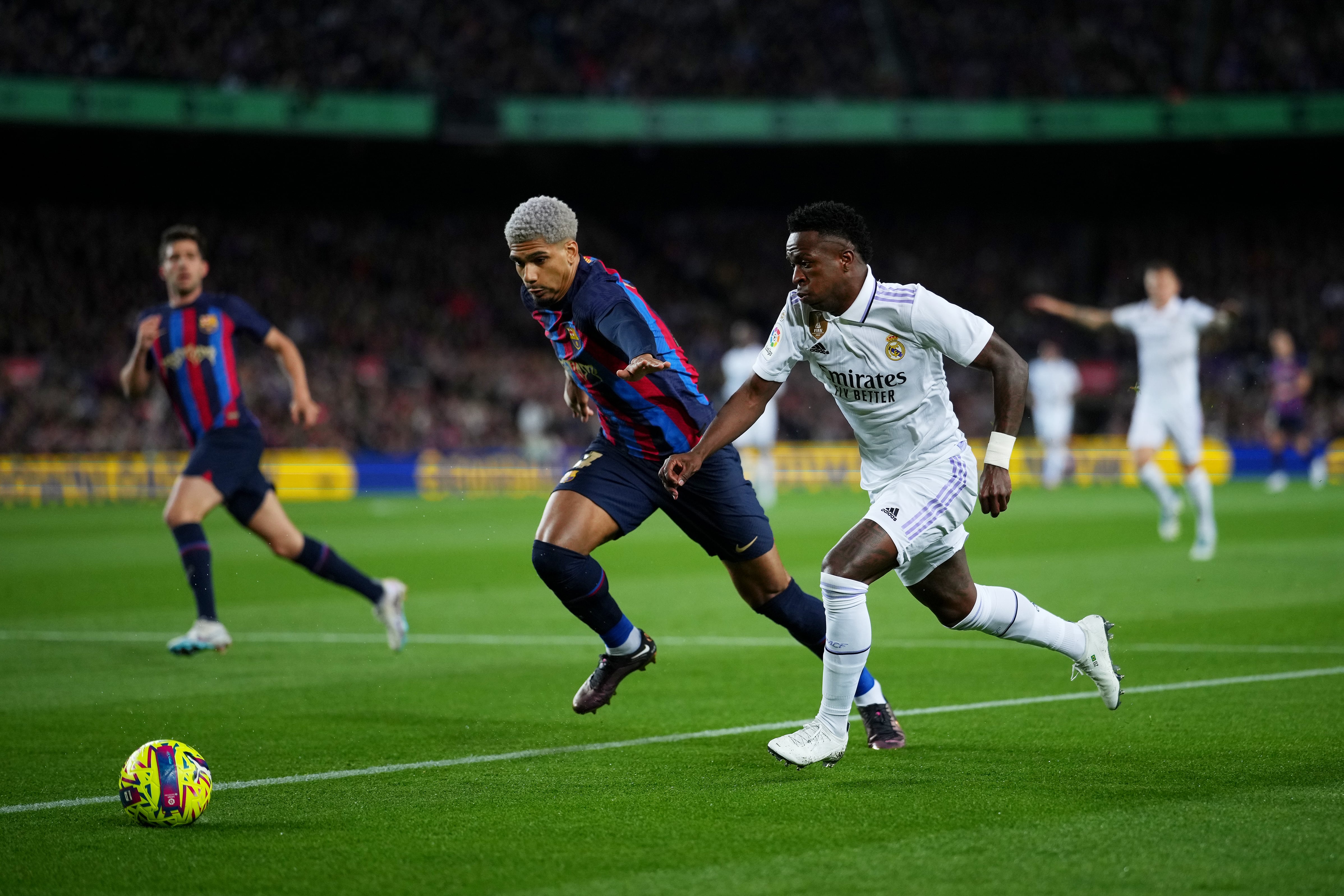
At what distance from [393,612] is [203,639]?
1.02 m

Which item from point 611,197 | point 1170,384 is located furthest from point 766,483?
point 611,197

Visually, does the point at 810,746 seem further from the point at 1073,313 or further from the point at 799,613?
the point at 1073,313

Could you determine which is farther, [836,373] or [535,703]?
[535,703]

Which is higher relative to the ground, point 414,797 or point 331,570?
point 331,570

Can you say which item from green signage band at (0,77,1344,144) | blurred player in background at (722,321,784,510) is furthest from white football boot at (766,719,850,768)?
green signage band at (0,77,1344,144)

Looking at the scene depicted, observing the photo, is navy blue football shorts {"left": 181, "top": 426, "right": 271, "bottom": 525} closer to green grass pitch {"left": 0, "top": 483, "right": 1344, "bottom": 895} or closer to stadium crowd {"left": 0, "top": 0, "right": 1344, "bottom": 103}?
green grass pitch {"left": 0, "top": 483, "right": 1344, "bottom": 895}

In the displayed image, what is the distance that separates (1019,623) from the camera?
5.82 m

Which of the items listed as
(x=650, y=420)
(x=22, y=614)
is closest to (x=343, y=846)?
(x=650, y=420)

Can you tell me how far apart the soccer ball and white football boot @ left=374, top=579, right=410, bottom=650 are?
156 inches

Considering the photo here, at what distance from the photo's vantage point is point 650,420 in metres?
6.14

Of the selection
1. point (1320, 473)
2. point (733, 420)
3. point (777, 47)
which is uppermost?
point (777, 47)

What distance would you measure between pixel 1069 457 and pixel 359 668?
23070 millimetres

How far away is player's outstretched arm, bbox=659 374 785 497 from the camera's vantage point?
18.6ft

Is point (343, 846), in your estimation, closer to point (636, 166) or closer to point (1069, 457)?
point (1069, 457)
